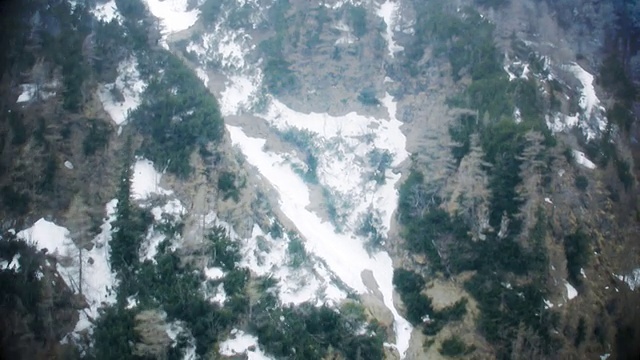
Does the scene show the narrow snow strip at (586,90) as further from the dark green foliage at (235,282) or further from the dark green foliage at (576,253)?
the dark green foliage at (235,282)

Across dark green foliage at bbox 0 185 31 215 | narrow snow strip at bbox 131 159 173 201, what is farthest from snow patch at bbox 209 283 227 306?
dark green foliage at bbox 0 185 31 215

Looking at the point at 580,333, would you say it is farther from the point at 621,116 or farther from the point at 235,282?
the point at 235,282

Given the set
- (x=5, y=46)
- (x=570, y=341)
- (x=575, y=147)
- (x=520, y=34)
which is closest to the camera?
(x=570, y=341)

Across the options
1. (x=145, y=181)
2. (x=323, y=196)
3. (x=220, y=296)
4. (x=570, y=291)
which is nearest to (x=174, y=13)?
(x=145, y=181)

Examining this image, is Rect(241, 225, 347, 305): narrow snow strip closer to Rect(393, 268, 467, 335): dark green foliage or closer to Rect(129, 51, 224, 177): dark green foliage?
Rect(393, 268, 467, 335): dark green foliage

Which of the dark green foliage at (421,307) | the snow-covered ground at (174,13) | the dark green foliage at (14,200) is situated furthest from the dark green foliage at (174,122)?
the dark green foliage at (421,307)

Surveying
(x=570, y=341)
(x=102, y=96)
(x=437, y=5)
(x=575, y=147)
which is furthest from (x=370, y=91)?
(x=570, y=341)

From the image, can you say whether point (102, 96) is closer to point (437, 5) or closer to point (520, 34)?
point (437, 5)
